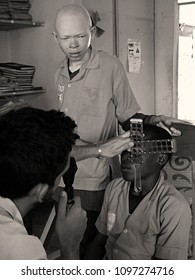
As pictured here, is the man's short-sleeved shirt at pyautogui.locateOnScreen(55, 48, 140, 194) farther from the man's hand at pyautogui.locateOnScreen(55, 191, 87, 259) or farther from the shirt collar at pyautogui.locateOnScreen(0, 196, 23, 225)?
the shirt collar at pyautogui.locateOnScreen(0, 196, 23, 225)

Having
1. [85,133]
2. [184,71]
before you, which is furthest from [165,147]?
[184,71]

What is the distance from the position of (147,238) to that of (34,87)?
177 centimetres

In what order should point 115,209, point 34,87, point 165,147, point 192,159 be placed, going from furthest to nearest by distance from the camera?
point 34,87 < point 115,209 < point 192,159 < point 165,147

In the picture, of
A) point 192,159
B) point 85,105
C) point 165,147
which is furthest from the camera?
point 85,105

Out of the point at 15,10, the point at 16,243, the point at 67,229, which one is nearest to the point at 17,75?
the point at 15,10

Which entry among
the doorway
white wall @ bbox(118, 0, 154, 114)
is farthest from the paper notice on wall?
the doorway

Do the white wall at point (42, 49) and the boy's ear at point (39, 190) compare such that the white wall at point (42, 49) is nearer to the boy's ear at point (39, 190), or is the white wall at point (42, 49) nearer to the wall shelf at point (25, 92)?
the wall shelf at point (25, 92)

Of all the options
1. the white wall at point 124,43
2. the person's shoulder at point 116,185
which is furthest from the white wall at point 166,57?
the person's shoulder at point 116,185

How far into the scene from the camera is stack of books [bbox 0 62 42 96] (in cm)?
276

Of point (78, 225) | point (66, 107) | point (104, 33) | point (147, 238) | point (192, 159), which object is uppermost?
point (104, 33)

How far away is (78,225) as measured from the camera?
1.12 meters

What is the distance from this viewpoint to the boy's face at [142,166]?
A: 1438mm

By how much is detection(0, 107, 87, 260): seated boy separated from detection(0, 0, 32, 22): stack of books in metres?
1.89
